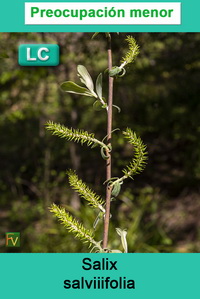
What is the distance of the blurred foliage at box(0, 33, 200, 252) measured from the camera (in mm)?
1810

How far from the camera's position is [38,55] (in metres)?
0.78

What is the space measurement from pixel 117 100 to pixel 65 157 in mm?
457

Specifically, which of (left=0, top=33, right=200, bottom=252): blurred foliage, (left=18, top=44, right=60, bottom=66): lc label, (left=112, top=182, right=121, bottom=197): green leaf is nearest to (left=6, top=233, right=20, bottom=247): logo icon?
(left=18, top=44, right=60, bottom=66): lc label

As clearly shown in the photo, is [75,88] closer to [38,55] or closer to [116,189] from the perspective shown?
[116,189]

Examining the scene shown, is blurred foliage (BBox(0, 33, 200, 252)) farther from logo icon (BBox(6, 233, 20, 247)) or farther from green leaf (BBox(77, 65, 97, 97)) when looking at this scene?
green leaf (BBox(77, 65, 97, 97))

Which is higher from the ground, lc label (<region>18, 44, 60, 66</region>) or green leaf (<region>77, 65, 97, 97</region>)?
lc label (<region>18, 44, 60, 66</region>)

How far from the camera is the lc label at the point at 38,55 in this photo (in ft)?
2.56

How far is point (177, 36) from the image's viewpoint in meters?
1.86
